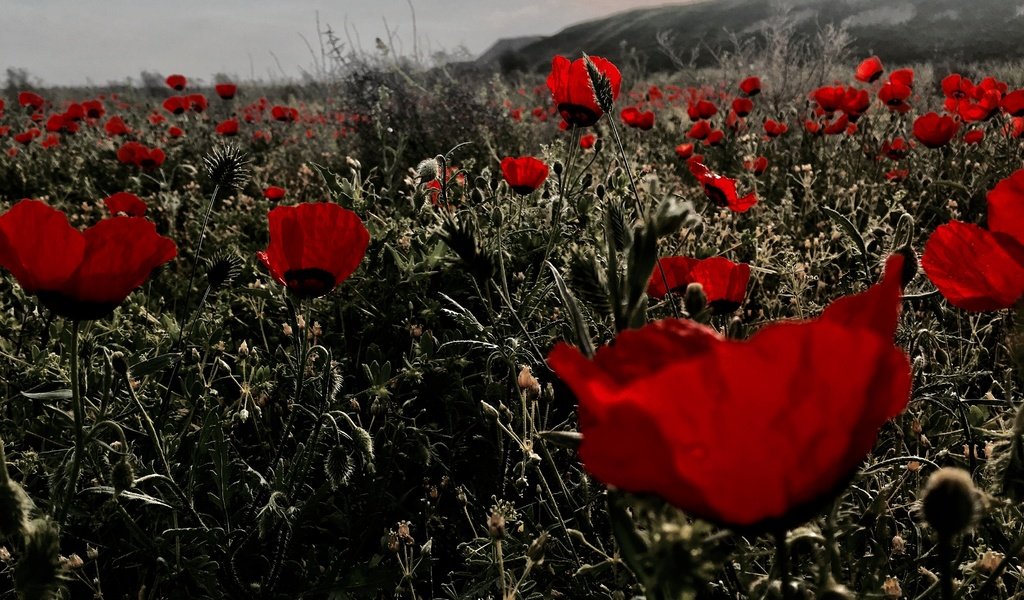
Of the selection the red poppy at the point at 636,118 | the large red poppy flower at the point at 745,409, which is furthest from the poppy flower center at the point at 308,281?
the red poppy at the point at 636,118

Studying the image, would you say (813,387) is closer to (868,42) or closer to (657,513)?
(657,513)

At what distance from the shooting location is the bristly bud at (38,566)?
791 mm

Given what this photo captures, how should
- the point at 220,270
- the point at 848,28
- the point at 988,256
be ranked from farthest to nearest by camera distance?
the point at 848,28 < the point at 220,270 < the point at 988,256

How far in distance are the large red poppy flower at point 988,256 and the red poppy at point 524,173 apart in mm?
1512

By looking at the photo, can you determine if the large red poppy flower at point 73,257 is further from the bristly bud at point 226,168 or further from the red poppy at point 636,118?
the red poppy at point 636,118

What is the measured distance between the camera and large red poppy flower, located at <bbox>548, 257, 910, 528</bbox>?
1.57ft

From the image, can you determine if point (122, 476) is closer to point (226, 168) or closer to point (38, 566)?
point (38, 566)

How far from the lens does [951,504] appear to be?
637 millimetres

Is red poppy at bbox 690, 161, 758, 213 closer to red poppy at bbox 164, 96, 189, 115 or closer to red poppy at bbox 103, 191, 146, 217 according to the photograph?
red poppy at bbox 103, 191, 146, 217

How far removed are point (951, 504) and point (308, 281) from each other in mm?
1156

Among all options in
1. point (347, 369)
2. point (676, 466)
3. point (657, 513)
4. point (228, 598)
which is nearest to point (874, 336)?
point (676, 466)

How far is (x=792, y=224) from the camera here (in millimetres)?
3531

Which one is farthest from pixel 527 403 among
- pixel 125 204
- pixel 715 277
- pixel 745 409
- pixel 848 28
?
pixel 848 28

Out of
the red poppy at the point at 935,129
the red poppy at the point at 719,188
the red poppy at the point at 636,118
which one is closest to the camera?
the red poppy at the point at 719,188
